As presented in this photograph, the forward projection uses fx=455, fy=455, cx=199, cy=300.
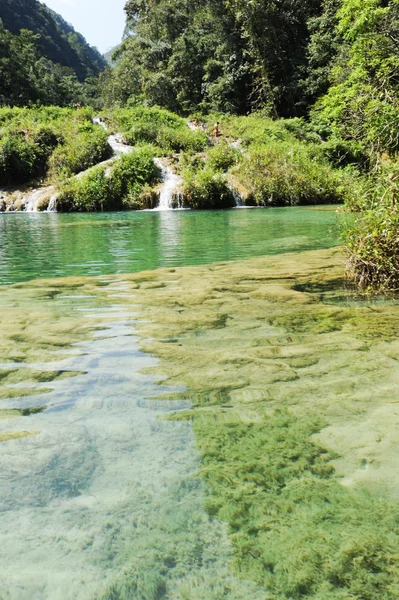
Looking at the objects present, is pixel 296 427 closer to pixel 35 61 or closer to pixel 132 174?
pixel 132 174

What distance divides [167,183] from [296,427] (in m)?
19.8

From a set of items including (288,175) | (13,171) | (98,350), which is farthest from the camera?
(13,171)

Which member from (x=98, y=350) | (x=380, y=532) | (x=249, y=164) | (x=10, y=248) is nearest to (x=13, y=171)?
(x=249, y=164)

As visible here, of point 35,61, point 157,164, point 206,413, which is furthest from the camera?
point 35,61

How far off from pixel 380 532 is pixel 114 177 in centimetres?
2053

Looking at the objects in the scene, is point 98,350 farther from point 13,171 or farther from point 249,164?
point 13,171

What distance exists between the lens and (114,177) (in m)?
20.4

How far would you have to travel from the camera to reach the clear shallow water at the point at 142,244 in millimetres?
6684

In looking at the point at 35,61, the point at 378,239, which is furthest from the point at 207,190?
the point at 35,61

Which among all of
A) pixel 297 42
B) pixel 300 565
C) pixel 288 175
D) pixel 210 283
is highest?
pixel 297 42

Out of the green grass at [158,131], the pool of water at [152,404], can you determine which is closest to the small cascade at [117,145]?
the green grass at [158,131]

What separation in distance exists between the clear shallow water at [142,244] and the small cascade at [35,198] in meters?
7.84

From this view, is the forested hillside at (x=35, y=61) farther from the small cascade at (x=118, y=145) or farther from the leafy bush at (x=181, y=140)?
the leafy bush at (x=181, y=140)

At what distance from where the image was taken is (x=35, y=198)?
2106cm
